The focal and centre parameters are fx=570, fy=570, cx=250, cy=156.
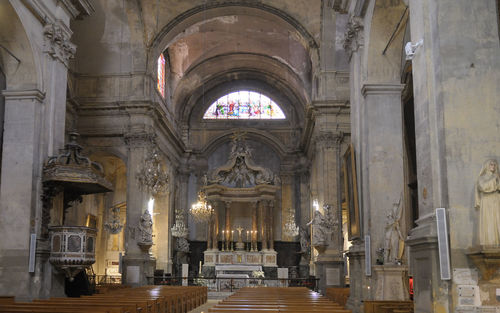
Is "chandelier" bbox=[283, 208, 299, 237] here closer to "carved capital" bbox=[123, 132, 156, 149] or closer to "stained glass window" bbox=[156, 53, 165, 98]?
"stained glass window" bbox=[156, 53, 165, 98]

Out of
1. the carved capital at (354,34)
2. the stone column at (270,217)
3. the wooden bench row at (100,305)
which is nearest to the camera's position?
the wooden bench row at (100,305)

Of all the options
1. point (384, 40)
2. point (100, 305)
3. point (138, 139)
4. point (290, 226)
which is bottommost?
point (100, 305)

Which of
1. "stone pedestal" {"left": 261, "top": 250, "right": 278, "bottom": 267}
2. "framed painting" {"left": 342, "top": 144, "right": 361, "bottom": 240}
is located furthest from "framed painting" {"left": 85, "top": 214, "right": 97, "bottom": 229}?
"framed painting" {"left": 342, "top": 144, "right": 361, "bottom": 240}

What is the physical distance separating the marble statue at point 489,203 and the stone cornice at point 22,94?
31.0ft

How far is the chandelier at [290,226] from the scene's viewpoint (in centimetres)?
2873

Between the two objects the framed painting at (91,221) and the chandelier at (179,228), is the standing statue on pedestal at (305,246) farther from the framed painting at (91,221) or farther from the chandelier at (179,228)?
the framed painting at (91,221)

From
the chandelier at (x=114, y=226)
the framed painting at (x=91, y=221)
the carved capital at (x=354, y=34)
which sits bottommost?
the chandelier at (x=114, y=226)

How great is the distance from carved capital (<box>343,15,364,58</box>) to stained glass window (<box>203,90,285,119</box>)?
19.6 metres

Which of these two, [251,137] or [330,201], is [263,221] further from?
[330,201]

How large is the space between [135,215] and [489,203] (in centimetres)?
1591

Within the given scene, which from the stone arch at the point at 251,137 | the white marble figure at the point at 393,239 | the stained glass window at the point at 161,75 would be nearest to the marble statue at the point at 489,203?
the white marble figure at the point at 393,239

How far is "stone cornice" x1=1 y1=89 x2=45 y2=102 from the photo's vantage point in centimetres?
1246

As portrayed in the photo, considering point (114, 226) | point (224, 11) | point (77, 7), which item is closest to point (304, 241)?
point (114, 226)

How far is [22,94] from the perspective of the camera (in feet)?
41.0
